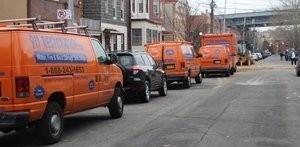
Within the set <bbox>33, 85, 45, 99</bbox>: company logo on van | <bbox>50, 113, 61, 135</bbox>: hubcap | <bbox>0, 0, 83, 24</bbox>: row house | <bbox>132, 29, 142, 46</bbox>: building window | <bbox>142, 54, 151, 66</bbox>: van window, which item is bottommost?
<bbox>50, 113, 61, 135</bbox>: hubcap

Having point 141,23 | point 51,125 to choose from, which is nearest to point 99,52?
point 51,125

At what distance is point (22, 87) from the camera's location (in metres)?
8.88

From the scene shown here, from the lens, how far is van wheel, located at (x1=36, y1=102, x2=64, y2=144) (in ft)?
31.1

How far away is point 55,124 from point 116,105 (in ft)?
11.4

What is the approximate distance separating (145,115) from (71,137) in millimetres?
3510

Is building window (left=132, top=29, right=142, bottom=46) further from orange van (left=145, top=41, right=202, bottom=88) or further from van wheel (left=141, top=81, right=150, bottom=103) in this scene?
van wheel (left=141, top=81, right=150, bottom=103)

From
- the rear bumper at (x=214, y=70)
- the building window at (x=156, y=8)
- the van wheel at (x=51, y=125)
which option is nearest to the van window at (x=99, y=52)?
the van wheel at (x=51, y=125)

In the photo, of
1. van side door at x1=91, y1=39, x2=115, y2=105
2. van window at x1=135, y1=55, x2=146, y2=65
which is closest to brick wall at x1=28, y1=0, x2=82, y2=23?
van window at x1=135, y1=55, x2=146, y2=65

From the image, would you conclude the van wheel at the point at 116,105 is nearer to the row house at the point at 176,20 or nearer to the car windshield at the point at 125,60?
the car windshield at the point at 125,60

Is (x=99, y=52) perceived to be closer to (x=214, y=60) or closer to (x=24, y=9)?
(x=24, y=9)

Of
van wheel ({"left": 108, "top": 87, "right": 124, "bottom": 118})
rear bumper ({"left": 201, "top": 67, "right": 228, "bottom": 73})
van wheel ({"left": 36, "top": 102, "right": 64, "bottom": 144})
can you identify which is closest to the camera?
van wheel ({"left": 36, "top": 102, "right": 64, "bottom": 144})

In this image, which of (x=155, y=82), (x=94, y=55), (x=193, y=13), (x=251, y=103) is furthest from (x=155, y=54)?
(x=193, y=13)

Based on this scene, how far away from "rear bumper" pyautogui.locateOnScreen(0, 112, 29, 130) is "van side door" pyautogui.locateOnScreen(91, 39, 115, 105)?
10.3 ft

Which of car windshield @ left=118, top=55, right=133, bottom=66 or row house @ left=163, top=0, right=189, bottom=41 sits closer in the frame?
car windshield @ left=118, top=55, right=133, bottom=66
